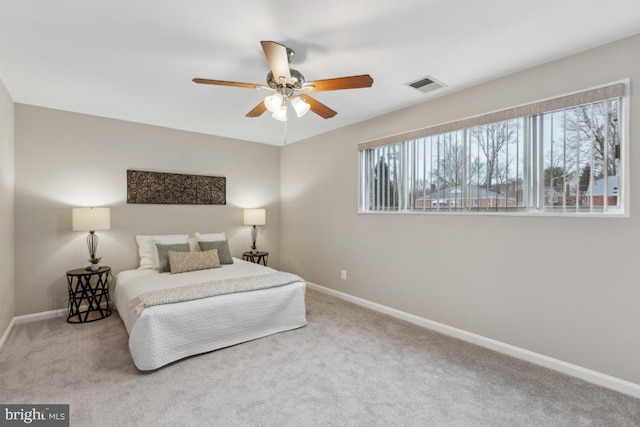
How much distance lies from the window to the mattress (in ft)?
5.67

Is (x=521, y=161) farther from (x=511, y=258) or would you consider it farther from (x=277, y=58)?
(x=277, y=58)

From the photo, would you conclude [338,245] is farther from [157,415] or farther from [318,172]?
[157,415]

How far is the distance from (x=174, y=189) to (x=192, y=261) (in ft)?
4.24

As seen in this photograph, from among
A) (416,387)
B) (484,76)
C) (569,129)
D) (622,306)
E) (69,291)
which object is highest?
(484,76)

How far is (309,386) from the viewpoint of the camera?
2154mm

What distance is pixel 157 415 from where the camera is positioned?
72.6 inches

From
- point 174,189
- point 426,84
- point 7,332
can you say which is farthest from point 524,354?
point 7,332

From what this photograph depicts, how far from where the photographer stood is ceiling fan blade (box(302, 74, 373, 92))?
2.02 meters

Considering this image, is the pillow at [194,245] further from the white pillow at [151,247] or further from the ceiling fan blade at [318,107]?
the ceiling fan blade at [318,107]

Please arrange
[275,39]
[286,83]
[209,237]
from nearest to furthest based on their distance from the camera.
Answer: [275,39] < [286,83] < [209,237]

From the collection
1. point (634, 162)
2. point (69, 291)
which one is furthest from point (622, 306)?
point (69, 291)

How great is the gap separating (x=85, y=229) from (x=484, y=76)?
168 inches

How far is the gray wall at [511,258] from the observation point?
2100 mm

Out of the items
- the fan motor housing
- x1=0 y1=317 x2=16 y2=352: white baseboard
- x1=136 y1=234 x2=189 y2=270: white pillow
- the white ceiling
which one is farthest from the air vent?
x1=0 y1=317 x2=16 y2=352: white baseboard
